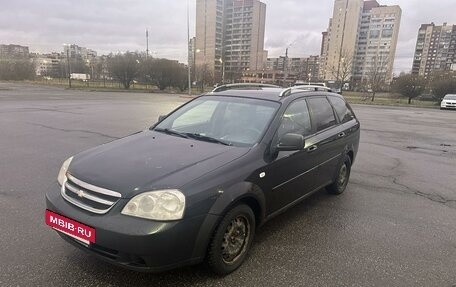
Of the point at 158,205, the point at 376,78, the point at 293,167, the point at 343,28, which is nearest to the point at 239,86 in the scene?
the point at 293,167

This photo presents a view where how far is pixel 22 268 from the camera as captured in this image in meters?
2.92

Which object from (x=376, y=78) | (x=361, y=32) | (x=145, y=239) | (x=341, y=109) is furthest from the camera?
(x=361, y=32)

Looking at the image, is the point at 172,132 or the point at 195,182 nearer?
the point at 195,182

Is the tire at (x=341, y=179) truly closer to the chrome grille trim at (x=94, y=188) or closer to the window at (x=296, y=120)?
the window at (x=296, y=120)

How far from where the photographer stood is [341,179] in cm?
523

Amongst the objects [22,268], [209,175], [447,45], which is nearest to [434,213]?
[209,175]

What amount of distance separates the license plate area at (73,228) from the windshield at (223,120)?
4.93 ft

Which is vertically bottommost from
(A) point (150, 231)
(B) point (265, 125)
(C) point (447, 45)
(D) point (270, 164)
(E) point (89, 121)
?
(E) point (89, 121)

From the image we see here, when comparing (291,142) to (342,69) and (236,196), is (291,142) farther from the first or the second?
(342,69)

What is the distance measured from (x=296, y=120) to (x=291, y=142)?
768mm

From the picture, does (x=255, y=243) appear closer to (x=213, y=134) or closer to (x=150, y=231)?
(x=213, y=134)

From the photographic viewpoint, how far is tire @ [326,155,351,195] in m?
5.04

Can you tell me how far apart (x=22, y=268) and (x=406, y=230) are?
4199 mm

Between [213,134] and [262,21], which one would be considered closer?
[213,134]
